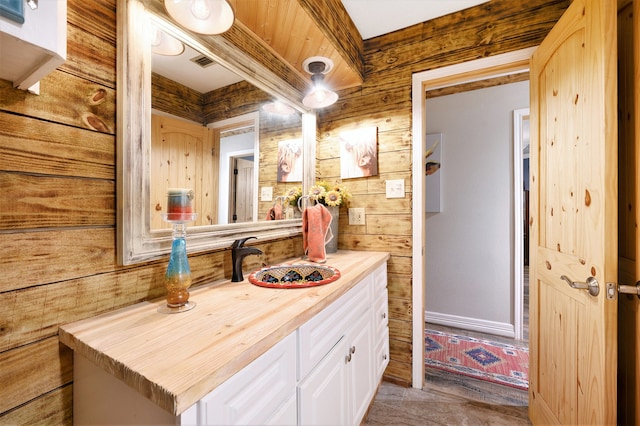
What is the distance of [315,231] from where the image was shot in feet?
5.25

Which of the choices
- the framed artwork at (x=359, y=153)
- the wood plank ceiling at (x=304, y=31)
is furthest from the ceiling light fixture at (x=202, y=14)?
the framed artwork at (x=359, y=153)

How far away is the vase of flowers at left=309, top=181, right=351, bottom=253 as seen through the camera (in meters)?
1.79

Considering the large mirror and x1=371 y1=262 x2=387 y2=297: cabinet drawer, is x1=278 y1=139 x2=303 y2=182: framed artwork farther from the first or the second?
x1=371 y1=262 x2=387 y2=297: cabinet drawer

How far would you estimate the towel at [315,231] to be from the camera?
5.18 ft

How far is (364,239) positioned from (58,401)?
1.64 m

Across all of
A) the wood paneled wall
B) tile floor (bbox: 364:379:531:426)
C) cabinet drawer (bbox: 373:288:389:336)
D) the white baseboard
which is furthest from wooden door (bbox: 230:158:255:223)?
the white baseboard

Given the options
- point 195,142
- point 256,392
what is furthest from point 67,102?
point 256,392

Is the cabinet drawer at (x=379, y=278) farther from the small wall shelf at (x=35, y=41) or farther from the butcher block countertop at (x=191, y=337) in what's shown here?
the small wall shelf at (x=35, y=41)

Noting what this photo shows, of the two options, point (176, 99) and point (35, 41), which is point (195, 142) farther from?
point (35, 41)

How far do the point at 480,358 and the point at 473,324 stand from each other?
52 centimetres

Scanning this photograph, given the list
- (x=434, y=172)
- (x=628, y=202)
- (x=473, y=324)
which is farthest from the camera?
(x=434, y=172)

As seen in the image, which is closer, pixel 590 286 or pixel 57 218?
pixel 57 218

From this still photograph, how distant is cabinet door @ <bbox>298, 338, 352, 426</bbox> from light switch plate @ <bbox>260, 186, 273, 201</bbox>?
2.78 feet

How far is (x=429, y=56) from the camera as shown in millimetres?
1794
